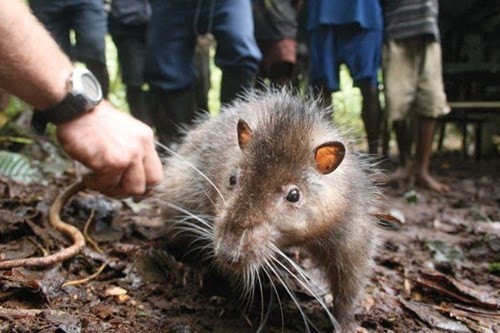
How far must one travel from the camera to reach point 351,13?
5551 millimetres

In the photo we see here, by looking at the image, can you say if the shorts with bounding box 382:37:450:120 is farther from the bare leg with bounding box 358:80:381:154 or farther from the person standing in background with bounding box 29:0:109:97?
the person standing in background with bounding box 29:0:109:97

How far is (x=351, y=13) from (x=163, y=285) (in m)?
3.92

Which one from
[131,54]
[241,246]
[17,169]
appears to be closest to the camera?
[241,246]

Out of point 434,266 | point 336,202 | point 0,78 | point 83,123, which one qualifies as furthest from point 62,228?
point 434,266

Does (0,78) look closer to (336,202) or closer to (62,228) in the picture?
(62,228)

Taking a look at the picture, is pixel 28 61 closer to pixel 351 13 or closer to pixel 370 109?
pixel 351 13

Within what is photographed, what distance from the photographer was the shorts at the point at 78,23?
4.86 meters

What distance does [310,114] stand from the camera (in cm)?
286

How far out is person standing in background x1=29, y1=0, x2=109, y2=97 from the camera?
4863 mm

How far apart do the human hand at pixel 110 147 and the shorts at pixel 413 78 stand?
13.5 ft

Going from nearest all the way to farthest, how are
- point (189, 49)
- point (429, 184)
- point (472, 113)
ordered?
1. point (189, 49)
2. point (429, 184)
3. point (472, 113)

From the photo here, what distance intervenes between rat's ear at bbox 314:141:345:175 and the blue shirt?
348 centimetres

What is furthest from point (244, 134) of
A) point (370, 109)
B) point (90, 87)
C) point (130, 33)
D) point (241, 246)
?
point (130, 33)


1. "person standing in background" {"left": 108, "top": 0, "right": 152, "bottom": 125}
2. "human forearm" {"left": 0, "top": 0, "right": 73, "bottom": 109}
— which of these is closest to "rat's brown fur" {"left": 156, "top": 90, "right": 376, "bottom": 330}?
"human forearm" {"left": 0, "top": 0, "right": 73, "bottom": 109}
